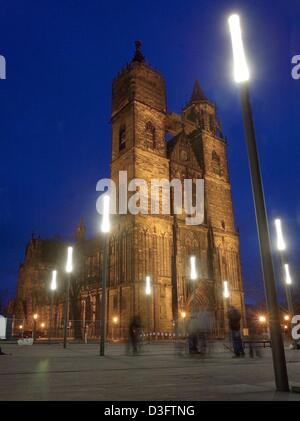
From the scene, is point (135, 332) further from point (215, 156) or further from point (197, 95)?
point (197, 95)

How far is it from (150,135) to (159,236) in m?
12.6

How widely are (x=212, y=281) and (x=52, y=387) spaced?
1512 inches

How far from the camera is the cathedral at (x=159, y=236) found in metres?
36.6

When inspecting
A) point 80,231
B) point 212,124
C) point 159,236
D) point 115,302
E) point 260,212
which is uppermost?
point 212,124

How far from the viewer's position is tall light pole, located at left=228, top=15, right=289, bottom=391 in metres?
4.92

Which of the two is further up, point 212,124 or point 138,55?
point 138,55

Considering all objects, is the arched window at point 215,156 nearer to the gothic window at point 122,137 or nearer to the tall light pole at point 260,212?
the gothic window at point 122,137

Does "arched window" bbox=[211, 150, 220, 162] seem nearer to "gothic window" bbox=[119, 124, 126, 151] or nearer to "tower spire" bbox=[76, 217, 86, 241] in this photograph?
"gothic window" bbox=[119, 124, 126, 151]

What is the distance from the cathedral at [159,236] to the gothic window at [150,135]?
137 millimetres

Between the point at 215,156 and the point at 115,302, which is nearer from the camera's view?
the point at 115,302

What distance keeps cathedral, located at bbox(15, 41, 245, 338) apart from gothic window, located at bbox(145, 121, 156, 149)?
14cm

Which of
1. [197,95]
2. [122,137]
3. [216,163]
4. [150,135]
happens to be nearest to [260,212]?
[150,135]

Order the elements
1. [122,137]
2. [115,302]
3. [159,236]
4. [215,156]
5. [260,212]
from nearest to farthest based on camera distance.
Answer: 1. [260,212]
2. [115,302]
3. [159,236]
4. [122,137]
5. [215,156]

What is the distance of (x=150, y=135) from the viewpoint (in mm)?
43406
